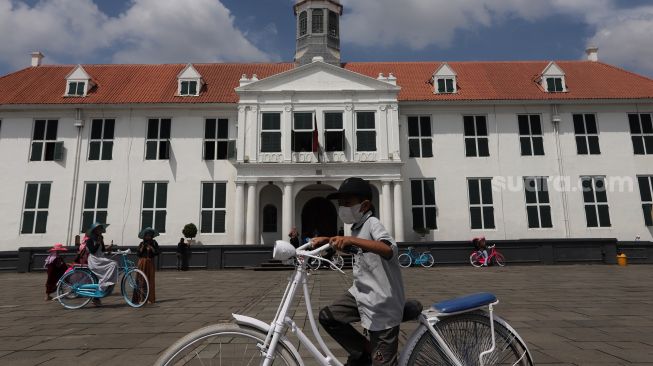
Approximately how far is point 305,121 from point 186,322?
51.6ft

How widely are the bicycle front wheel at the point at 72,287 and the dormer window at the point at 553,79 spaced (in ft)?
80.8

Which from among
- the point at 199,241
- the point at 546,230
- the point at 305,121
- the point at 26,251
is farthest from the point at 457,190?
the point at 26,251

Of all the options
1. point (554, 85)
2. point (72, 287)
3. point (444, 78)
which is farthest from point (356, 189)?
point (554, 85)

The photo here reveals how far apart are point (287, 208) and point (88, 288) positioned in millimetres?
11926

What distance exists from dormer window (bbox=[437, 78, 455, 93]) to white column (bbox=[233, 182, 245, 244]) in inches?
518

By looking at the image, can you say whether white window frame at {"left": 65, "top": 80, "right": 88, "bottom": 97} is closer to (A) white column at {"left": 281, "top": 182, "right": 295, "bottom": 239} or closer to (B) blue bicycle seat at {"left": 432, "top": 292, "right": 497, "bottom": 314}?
(A) white column at {"left": 281, "top": 182, "right": 295, "bottom": 239}

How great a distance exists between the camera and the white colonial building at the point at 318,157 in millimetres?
20281

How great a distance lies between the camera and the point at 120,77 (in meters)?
24.7

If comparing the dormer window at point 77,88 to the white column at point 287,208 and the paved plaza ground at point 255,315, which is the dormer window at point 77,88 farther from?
the paved plaza ground at point 255,315

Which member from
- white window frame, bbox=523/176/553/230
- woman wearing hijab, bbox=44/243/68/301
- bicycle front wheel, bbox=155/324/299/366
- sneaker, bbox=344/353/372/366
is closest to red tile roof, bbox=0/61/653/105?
white window frame, bbox=523/176/553/230

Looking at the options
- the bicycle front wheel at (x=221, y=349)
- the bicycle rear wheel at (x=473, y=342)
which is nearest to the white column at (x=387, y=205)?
the bicycle rear wheel at (x=473, y=342)

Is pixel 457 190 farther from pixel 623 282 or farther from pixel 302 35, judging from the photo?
pixel 302 35

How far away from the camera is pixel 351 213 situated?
8.86ft

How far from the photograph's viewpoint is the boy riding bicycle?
245cm
